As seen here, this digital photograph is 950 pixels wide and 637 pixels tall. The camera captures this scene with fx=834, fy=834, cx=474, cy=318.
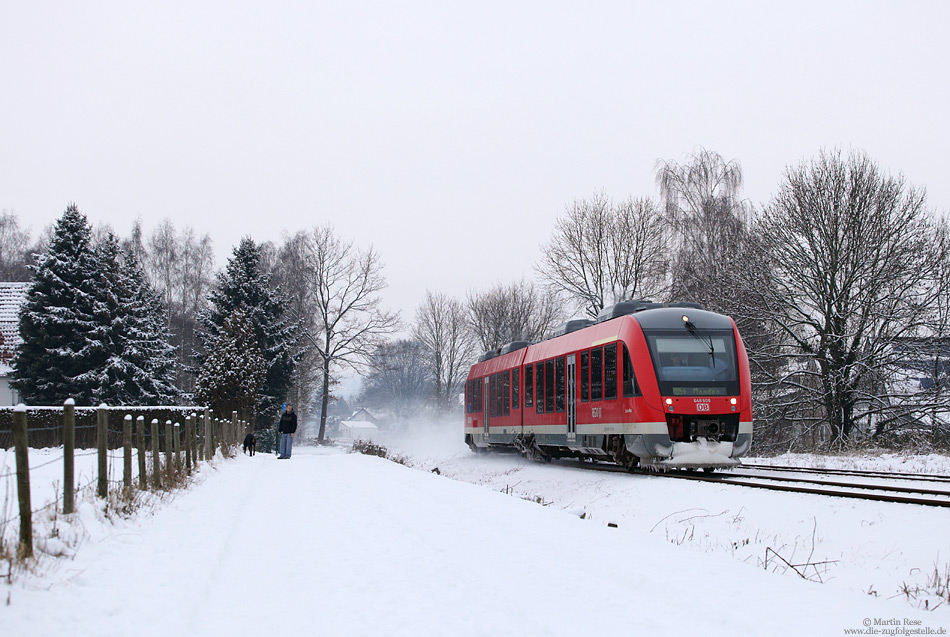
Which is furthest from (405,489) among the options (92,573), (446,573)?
(92,573)

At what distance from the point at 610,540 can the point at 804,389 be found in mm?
20922

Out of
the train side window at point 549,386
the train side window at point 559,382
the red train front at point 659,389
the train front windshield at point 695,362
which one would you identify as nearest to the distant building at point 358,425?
the train side window at point 549,386

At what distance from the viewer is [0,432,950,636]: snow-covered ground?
5199 mm

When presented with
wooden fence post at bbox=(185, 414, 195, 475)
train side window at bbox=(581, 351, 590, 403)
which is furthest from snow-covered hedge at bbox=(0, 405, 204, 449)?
train side window at bbox=(581, 351, 590, 403)

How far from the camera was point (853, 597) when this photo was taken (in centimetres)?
598

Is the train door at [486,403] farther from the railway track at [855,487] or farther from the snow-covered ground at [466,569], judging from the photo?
the snow-covered ground at [466,569]

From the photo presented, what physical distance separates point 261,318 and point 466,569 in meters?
42.7

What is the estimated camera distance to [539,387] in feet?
72.4

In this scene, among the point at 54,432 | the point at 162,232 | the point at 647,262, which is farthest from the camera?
the point at 162,232

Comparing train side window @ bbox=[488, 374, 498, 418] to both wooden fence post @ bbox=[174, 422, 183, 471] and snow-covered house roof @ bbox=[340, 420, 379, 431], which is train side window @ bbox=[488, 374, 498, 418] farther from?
snow-covered house roof @ bbox=[340, 420, 379, 431]

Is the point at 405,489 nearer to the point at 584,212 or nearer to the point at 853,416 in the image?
the point at 853,416

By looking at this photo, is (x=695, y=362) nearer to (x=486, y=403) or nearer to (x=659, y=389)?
(x=659, y=389)

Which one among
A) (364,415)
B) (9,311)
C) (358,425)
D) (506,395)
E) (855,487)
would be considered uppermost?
(9,311)

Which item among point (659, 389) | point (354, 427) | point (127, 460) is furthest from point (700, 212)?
point (354, 427)
